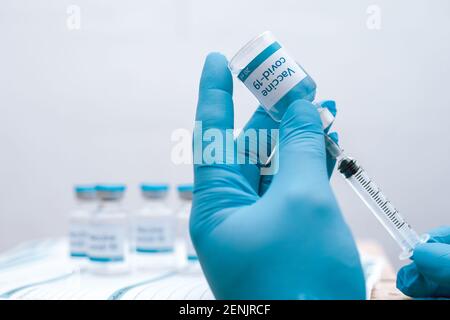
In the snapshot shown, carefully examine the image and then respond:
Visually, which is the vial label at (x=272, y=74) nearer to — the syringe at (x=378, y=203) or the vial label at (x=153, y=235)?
the syringe at (x=378, y=203)

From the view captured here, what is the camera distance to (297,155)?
33.0 inches

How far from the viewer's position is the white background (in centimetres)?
244

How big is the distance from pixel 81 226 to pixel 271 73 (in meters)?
1.09

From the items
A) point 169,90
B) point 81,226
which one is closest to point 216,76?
point 81,226

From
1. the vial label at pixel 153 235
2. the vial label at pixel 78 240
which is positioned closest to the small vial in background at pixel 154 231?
the vial label at pixel 153 235

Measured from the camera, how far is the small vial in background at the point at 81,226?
68.4 inches

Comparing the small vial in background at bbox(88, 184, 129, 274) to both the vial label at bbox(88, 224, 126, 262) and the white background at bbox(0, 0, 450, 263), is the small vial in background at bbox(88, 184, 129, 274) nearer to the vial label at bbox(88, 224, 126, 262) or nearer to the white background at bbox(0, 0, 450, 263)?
the vial label at bbox(88, 224, 126, 262)

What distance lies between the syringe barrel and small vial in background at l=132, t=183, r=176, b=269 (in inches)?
27.9

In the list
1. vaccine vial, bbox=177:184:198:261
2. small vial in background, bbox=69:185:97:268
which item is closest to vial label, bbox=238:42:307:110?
vaccine vial, bbox=177:184:198:261

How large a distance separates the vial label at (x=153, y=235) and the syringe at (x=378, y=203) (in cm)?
70

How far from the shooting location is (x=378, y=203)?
3.56 ft

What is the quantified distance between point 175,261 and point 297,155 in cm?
97

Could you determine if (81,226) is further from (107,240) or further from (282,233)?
(282,233)
